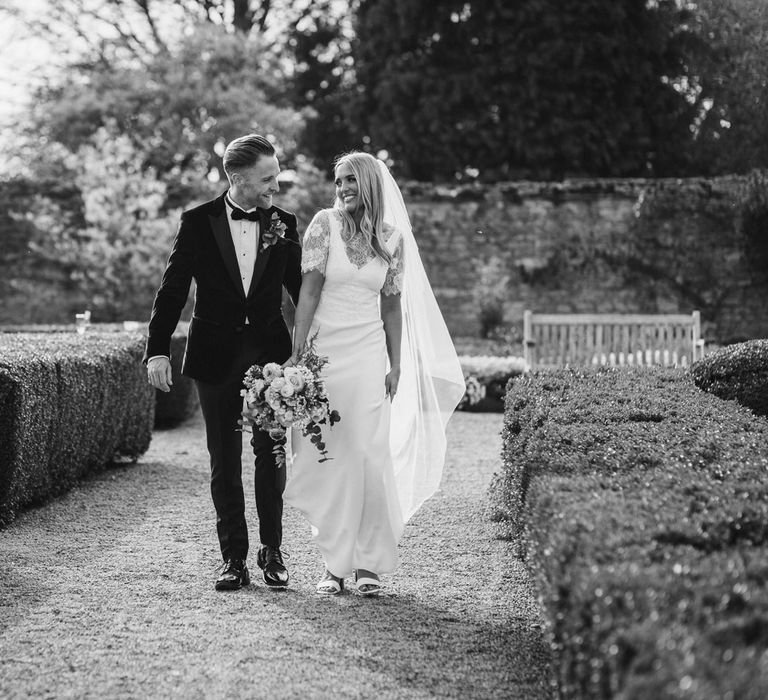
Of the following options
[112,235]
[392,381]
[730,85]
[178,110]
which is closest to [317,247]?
[392,381]

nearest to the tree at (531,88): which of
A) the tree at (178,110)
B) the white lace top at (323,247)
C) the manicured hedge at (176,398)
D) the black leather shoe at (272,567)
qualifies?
the tree at (178,110)

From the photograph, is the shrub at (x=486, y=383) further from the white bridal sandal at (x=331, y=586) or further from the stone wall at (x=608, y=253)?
the white bridal sandal at (x=331, y=586)

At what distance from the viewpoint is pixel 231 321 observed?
4.52 meters

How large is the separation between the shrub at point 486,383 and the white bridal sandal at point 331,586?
7686 mm

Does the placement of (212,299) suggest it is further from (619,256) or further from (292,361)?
(619,256)

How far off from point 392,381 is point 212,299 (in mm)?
896

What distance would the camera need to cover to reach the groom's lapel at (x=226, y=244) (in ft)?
14.9

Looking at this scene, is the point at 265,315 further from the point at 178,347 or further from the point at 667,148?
the point at 667,148

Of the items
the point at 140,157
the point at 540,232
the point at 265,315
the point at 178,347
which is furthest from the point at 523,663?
the point at 140,157

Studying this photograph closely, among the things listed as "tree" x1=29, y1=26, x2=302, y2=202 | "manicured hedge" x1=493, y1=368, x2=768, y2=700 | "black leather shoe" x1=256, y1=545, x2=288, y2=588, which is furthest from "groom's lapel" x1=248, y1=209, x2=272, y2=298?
"tree" x1=29, y1=26, x2=302, y2=202

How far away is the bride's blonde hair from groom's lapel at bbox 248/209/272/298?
34 centimetres

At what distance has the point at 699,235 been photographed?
17359 millimetres

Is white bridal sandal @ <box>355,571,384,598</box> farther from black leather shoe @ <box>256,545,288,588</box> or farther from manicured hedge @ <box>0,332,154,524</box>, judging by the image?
manicured hedge @ <box>0,332,154,524</box>

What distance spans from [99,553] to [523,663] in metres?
2.61
